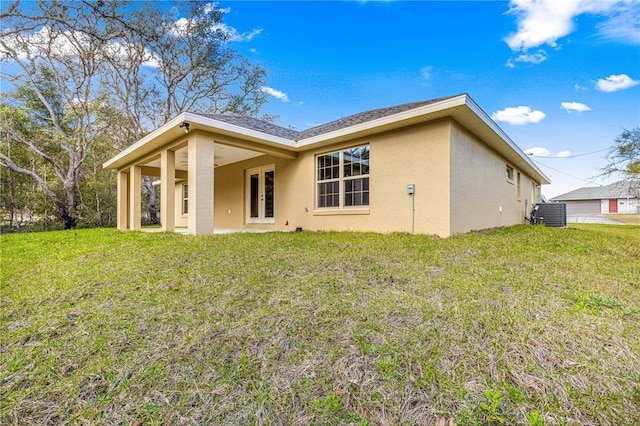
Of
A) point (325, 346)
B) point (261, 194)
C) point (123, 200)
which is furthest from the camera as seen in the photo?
point (123, 200)

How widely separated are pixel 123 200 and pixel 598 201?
39100 millimetres

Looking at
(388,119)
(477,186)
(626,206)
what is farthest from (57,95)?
(626,206)

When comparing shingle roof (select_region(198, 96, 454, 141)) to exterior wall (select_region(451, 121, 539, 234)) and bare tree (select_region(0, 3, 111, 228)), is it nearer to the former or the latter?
exterior wall (select_region(451, 121, 539, 234))

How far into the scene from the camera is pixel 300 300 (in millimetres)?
2594

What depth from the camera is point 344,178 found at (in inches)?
297

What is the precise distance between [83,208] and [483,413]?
1671cm

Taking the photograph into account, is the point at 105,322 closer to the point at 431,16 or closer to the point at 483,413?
the point at 483,413

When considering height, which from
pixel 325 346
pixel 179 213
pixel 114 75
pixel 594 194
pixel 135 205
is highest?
pixel 114 75

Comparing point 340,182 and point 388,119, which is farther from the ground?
point 388,119

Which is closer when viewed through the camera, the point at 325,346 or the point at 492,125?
the point at 325,346

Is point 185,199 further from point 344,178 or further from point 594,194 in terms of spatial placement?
point 594,194

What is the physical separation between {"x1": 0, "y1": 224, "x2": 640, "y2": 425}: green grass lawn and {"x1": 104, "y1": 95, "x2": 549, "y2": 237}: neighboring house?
299cm

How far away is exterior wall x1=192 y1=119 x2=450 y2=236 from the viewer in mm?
5934

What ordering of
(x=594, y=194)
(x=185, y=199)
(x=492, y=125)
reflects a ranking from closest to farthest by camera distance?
(x=492, y=125)
(x=185, y=199)
(x=594, y=194)
